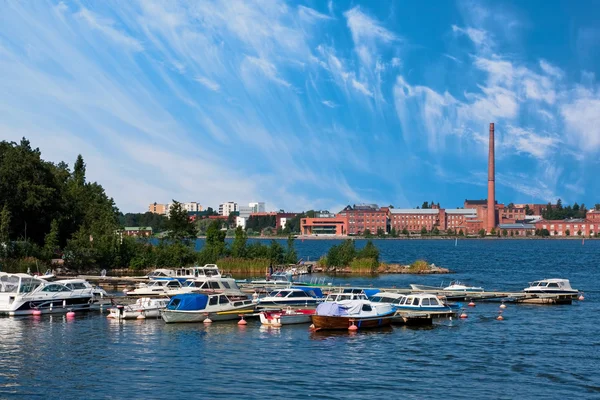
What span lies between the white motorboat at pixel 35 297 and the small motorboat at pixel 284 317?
14950 mm

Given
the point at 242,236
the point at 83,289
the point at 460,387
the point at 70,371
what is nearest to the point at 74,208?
the point at 242,236

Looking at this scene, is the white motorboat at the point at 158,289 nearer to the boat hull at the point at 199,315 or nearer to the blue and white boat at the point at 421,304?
Answer: the boat hull at the point at 199,315

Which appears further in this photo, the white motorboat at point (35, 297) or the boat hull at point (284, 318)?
the white motorboat at point (35, 297)

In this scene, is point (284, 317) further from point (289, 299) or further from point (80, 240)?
point (80, 240)

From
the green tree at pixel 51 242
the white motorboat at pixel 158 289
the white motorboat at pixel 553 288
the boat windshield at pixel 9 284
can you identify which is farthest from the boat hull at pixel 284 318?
the green tree at pixel 51 242

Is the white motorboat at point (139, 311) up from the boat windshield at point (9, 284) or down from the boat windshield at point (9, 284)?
down

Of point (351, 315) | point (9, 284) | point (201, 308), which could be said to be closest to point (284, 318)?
point (351, 315)

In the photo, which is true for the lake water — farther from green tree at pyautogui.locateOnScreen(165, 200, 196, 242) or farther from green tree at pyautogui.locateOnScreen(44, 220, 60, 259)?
green tree at pyautogui.locateOnScreen(165, 200, 196, 242)

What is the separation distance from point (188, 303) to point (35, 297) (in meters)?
12.0

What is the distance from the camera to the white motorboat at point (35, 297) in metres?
54.0

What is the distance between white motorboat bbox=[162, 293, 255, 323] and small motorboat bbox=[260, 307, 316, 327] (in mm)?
2253

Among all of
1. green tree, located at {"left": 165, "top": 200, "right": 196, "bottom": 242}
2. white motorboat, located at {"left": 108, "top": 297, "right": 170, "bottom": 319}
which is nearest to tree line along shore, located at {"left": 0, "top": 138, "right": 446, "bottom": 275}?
green tree, located at {"left": 165, "top": 200, "right": 196, "bottom": 242}

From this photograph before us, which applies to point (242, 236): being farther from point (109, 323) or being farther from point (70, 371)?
point (70, 371)

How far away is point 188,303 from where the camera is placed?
2018 inches
